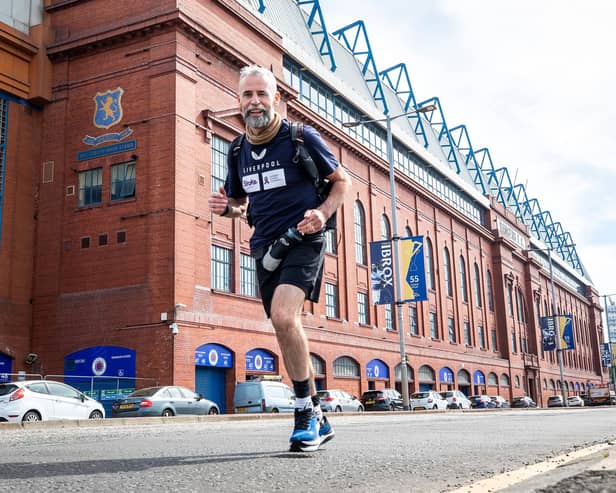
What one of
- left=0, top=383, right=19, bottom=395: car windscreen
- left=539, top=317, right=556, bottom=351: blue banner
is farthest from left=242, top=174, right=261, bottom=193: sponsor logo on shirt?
left=539, top=317, right=556, bottom=351: blue banner

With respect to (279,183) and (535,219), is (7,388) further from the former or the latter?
(535,219)

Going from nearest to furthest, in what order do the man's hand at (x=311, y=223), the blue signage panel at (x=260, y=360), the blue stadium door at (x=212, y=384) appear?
the man's hand at (x=311, y=223) → the blue stadium door at (x=212, y=384) → the blue signage panel at (x=260, y=360)

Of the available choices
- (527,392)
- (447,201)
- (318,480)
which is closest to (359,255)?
(447,201)

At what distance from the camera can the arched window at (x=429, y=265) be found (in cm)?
5347

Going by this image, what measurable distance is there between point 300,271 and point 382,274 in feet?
84.2

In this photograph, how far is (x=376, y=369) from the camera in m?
42.0

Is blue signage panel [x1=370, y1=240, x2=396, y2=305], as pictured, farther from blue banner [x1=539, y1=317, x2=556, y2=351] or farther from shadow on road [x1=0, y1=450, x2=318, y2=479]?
blue banner [x1=539, y1=317, x2=556, y2=351]

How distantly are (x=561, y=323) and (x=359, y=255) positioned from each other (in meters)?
26.5

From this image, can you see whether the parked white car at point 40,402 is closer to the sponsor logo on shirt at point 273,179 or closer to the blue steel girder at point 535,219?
the sponsor logo on shirt at point 273,179

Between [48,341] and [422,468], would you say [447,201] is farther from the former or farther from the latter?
[422,468]

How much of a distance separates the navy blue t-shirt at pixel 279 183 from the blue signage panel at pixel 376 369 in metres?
36.7

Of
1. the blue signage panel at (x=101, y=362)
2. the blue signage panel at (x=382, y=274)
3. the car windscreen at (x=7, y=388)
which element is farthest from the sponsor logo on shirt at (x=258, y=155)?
the blue signage panel at (x=382, y=274)

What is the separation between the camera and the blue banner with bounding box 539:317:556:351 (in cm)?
5931

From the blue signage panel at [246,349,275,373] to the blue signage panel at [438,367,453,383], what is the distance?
73.0 feet
